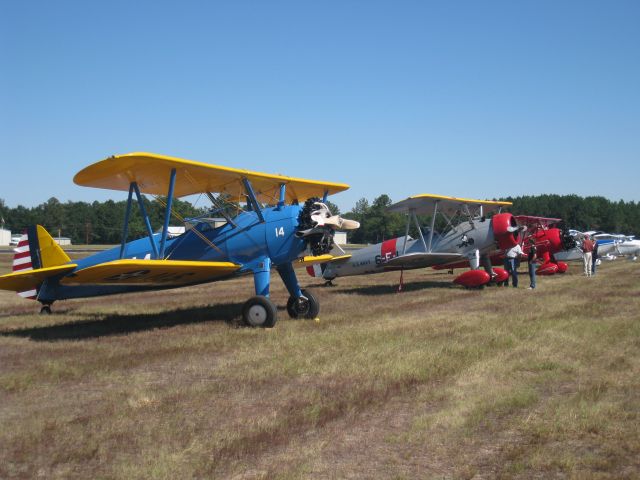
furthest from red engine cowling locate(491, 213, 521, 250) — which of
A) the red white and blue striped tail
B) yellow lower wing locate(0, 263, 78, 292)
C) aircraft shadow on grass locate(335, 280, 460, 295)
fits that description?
the red white and blue striped tail

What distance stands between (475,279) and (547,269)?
741cm

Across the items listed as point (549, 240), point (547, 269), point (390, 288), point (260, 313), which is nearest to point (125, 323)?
point (260, 313)

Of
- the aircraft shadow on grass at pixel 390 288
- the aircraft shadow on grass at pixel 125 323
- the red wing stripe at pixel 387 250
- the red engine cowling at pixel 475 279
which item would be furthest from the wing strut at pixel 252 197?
the red wing stripe at pixel 387 250

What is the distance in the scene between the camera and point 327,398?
5.29 meters

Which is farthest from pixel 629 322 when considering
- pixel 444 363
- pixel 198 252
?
pixel 198 252

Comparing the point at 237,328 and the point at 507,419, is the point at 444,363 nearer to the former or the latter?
the point at 507,419

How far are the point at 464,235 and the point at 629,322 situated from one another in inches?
344

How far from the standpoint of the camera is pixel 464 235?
1809 centimetres

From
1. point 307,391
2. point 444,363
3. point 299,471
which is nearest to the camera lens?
point 299,471

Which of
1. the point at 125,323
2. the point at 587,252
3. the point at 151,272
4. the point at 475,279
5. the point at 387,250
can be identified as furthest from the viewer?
the point at 587,252

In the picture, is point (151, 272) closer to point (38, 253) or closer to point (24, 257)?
point (38, 253)

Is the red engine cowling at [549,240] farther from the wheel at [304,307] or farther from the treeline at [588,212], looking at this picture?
the treeline at [588,212]

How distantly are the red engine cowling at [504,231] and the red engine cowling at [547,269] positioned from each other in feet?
18.9

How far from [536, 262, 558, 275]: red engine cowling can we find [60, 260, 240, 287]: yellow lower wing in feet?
52.2
